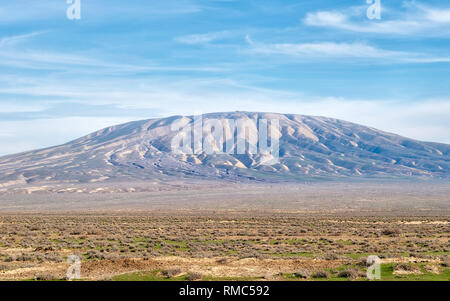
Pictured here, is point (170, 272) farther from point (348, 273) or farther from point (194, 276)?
point (348, 273)

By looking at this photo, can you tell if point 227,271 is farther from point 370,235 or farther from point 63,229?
point 63,229

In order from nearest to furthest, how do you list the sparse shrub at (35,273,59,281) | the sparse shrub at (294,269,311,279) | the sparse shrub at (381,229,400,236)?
1. the sparse shrub at (35,273,59,281)
2. the sparse shrub at (294,269,311,279)
3. the sparse shrub at (381,229,400,236)

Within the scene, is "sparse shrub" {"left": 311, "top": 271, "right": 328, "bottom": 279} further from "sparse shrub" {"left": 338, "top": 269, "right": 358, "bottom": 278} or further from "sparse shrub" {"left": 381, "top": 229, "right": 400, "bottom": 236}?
"sparse shrub" {"left": 381, "top": 229, "right": 400, "bottom": 236}

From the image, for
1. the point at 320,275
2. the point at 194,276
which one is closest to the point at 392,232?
the point at 320,275

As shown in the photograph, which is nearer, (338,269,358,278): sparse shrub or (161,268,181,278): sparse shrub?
(338,269,358,278): sparse shrub

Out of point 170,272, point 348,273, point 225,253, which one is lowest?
point 225,253

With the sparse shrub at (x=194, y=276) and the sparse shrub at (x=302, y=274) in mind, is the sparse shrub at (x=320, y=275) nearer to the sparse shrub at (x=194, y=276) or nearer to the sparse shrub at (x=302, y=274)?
the sparse shrub at (x=302, y=274)

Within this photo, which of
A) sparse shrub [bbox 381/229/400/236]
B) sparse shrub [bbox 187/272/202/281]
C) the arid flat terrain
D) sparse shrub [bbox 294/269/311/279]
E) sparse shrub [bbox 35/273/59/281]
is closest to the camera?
sparse shrub [bbox 187/272/202/281]

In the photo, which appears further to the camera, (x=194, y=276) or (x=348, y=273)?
(x=348, y=273)

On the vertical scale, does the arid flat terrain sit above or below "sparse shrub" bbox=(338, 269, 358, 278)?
below

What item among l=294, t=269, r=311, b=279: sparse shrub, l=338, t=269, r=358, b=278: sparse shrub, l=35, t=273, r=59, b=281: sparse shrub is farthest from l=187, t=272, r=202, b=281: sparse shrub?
l=338, t=269, r=358, b=278: sparse shrub

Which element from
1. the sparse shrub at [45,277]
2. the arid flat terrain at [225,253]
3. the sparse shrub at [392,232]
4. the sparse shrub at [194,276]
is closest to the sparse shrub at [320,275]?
the arid flat terrain at [225,253]

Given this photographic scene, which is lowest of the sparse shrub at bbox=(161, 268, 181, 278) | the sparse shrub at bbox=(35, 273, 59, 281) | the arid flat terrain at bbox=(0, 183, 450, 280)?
the arid flat terrain at bbox=(0, 183, 450, 280)

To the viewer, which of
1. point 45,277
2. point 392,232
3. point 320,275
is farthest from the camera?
point 392,232
